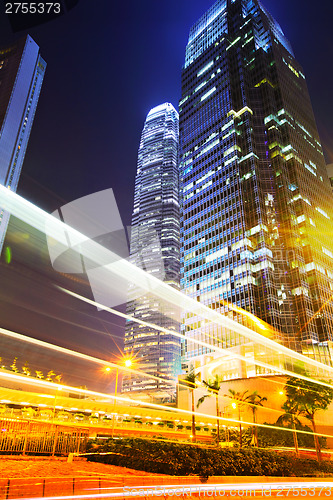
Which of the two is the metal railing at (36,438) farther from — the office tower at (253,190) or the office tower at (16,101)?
the office tower at (16,101)

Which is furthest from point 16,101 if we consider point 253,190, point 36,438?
point 36,438

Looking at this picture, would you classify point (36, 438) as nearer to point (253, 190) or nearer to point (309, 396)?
point (309, 396)

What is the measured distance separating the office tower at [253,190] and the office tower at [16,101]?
2395 inches

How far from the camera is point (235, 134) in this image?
11838cm

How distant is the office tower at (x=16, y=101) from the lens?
12746 centimetres

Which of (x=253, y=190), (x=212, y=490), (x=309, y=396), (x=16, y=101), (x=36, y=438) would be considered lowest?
(x=212, y=490)

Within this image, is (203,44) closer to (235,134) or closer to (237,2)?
(237,2)

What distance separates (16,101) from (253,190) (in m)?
96.2

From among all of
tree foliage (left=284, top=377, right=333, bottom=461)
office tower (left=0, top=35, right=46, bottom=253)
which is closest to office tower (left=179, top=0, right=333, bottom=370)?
tree foliage (left=284, top=377, right=333, bottom=461)

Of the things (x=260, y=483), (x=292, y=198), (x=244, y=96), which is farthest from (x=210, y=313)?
(x=260, y=483)

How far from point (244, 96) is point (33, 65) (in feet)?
301

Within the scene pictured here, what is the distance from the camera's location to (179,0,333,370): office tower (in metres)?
95.0

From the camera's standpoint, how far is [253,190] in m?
108

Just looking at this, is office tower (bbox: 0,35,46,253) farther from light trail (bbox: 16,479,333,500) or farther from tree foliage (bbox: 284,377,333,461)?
light trail (bbox: 16,479,333,500)
